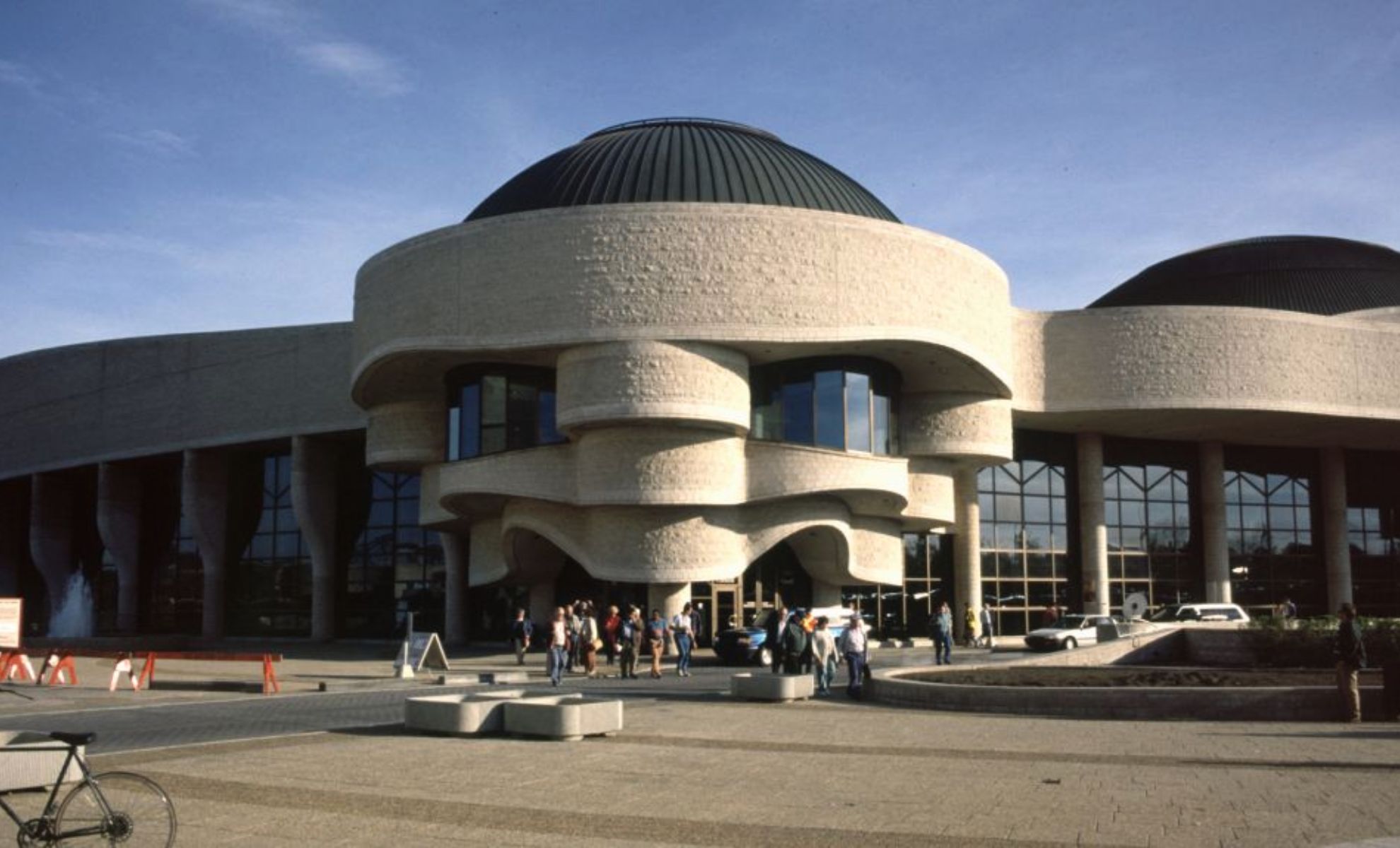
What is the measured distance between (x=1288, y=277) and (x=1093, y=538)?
15.6 metres

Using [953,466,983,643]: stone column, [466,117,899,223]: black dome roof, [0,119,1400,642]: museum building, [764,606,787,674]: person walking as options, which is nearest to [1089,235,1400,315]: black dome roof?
[0,119,1400,642]: museum building

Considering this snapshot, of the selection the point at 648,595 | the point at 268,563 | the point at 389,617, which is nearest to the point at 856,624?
the point at 648,595

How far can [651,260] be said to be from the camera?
119ft

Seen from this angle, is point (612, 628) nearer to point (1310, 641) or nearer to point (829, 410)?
point (829, 410)

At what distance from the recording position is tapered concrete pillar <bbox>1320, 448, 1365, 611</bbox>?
52469 mm

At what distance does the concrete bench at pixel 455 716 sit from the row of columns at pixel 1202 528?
3219 cm

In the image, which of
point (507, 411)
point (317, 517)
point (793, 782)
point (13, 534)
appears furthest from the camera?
point (13, 534)

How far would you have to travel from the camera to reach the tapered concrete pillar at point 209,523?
51.6 meters

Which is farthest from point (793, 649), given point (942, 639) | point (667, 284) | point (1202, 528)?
point (1202, 528)

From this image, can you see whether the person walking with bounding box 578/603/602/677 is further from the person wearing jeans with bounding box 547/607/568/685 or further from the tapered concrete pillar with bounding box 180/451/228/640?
the tapered concrete pillar with bounding box 180/451/228/640

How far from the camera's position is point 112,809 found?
804 cm

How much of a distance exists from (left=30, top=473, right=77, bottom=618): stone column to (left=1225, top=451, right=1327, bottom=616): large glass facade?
174ft

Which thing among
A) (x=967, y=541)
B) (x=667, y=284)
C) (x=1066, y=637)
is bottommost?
(x=1066, y=637)

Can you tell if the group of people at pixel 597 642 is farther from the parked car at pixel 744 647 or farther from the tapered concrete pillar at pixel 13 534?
the tapered concrete pillar at pixel 13 534
